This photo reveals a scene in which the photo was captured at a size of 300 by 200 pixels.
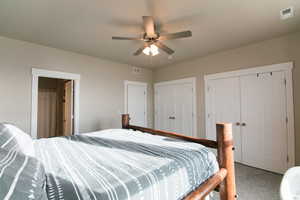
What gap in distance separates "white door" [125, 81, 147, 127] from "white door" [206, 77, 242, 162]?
199cm

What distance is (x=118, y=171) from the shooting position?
95 cm

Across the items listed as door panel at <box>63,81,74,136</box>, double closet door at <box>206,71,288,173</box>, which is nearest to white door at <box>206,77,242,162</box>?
double closet door at <box>206,71,288,173</box>

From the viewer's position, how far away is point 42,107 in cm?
442

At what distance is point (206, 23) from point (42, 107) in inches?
192

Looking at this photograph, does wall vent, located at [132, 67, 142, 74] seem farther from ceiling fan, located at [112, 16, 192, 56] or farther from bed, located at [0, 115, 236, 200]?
bed, located at [0, 115, 236, 200]

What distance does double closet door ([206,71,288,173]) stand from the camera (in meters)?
2.72

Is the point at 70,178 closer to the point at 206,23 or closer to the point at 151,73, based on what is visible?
Result: the point at 206,23

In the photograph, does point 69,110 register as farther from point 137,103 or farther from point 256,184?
point 256,184

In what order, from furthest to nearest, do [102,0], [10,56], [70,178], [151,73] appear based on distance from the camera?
[151,73] → [10,56] → [102,0] → [70,178]

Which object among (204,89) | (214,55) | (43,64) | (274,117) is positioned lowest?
(274,117)

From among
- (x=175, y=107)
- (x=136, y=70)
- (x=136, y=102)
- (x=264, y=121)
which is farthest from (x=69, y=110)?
(x=264, y=121)

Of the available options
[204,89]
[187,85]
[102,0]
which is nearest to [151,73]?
[187,85]

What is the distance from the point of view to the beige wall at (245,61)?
2.56 meters

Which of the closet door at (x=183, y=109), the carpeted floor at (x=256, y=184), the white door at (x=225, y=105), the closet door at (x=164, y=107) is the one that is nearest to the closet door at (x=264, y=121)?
the white door at (x=225, y=105)
